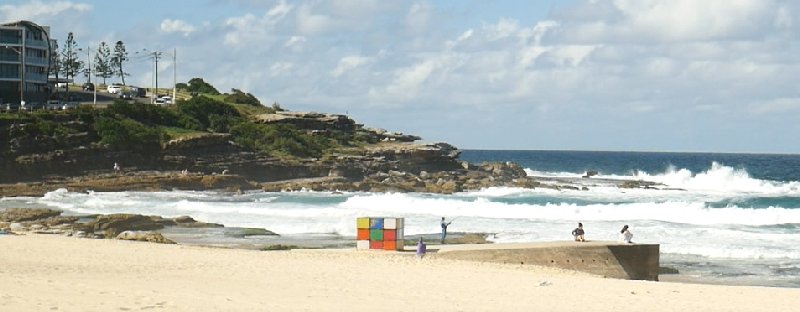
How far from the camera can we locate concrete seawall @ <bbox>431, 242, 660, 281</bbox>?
25188 mm

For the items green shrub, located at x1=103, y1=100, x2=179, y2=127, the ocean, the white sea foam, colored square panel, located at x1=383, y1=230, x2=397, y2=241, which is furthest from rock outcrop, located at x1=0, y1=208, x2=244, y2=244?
green shrub, located at x1=103, y1=100, x2=179, y2=127

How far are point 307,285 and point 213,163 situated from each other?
1749 inches

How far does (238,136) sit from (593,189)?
72.2ft

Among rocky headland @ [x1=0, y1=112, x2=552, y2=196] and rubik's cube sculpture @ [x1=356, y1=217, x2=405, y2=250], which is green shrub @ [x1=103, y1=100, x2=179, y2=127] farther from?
rubik's cube sculpture @ [x1=356, y1=217, x2=405, y2=250]

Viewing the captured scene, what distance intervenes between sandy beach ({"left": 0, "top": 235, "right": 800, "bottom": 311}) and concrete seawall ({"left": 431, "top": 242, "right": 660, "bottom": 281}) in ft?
1.90

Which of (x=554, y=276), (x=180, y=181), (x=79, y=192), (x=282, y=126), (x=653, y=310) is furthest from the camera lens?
(x=282, y=126)

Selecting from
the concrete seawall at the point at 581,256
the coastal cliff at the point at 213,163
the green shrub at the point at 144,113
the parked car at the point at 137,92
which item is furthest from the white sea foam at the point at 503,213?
the parked car at the point at 137,92

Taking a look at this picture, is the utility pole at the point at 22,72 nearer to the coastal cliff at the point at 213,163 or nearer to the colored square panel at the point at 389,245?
the coastal cliff at the point at 213,163

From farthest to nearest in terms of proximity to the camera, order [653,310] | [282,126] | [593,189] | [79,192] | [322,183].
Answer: [282,126], [593,189], [322,183], [79,192], [653,310]

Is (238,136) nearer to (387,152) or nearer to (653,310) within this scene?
(387,152)

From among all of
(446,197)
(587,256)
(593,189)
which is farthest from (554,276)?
(593,189)

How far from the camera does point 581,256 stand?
25562 mm

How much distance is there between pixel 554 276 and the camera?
2345cm

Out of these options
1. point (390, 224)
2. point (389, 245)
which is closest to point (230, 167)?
point (389, 245)
